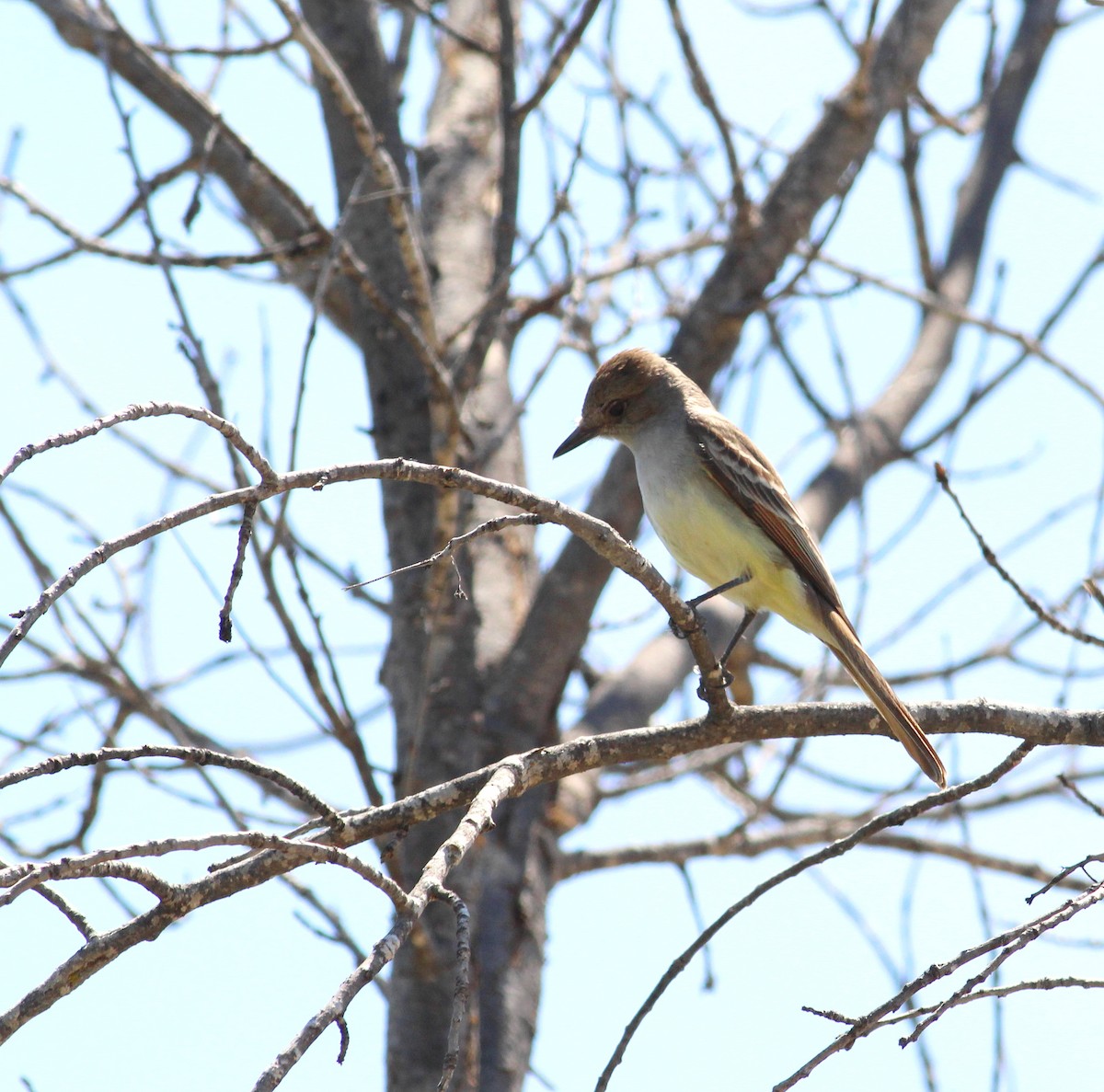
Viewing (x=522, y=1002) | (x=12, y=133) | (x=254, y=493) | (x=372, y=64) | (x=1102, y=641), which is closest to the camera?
(x=254, y=493)

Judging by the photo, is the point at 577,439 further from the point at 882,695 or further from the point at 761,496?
the point at 882,695

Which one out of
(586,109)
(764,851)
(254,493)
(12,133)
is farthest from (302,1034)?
(12,133)

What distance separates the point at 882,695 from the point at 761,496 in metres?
1.19

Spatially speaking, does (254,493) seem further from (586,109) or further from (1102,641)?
(586,109)

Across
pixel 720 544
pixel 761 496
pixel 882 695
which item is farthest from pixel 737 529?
pixel 882 695

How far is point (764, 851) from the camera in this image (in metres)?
6.68

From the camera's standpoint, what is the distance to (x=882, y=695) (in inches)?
174

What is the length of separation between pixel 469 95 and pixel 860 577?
4263 mm

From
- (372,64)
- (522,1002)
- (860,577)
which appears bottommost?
(522,1002)

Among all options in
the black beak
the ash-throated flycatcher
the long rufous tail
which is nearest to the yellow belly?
the ash-throated flycatcher

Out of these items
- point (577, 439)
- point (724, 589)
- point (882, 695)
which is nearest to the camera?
point (882, 695)

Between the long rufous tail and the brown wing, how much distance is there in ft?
0.48

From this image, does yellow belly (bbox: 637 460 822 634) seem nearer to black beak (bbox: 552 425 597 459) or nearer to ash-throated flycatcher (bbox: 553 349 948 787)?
ash-throated flycatcher (bbox: 553 349 948 787)

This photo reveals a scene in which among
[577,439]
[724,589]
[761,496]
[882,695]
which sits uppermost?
[577,439]
